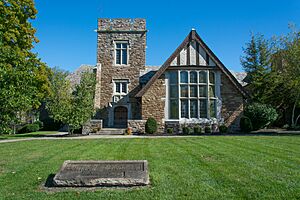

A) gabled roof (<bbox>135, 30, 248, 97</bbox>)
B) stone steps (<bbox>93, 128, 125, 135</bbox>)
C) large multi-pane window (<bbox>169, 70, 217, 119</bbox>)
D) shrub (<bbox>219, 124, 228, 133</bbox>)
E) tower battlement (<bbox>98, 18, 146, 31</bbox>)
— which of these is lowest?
stone steps (<bbox>93, 128, 125, 135</bbox>)

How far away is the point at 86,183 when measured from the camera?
4871mm

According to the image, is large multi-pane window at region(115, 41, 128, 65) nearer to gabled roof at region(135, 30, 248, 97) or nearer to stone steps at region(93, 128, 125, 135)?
gabled roof at region(135, 30, 248, 97)

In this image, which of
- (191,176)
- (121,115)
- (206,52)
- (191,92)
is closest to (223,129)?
(191,92)

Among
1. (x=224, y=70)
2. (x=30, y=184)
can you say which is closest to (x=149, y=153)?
(x=30, y=184)

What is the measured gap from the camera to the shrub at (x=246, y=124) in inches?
754

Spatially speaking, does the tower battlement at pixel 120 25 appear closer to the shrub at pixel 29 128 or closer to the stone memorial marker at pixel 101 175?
the shrub at pixel 29 128

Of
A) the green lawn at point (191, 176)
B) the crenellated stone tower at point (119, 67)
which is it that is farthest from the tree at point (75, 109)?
the green lawn at point (191, 176)

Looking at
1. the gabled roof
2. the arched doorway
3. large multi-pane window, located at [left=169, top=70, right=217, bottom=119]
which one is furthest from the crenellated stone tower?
large multi-pane window, located at [left=169, top=70, right=217, bottom=119]

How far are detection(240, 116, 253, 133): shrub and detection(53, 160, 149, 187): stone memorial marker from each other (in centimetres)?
1543

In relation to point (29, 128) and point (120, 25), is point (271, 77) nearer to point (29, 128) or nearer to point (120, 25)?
point (120, 25)

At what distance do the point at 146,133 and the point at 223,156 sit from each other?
11.2m

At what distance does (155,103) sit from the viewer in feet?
64.6

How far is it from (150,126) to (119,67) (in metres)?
8.19

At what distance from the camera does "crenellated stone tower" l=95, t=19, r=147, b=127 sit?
23578mm
